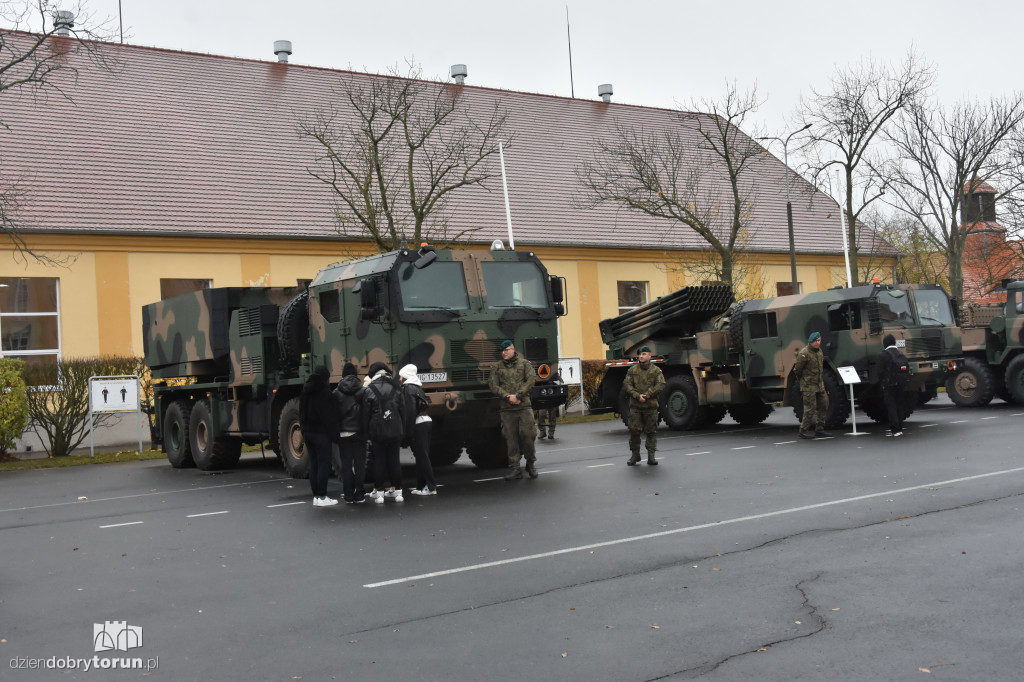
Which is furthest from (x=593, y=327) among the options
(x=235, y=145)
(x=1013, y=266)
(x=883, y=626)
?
(x=883, y=626)

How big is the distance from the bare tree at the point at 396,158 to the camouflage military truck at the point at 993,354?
463 inches

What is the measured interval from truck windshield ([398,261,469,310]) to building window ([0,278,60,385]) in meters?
14.6

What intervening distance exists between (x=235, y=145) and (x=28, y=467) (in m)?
14.1

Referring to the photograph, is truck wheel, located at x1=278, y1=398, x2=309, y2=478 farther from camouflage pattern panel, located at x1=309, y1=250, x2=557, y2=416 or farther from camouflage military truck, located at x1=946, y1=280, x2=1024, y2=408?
camouflage military truck, located at x1=946, y1=280, x2=1024, y2=408

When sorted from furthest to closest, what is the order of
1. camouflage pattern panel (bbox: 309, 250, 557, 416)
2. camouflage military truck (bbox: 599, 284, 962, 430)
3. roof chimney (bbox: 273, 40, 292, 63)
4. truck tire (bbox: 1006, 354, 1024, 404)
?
1. roof chimney (bbox: 273, 40, 292, 63)
2. truck tire (bbox: 1006, 354, 1024, 404)
3. camouflage military truck (bbox: 599, 284, 962, 430)
4. camouflage pattern panel (bbox: 309, 250, 557, 416)

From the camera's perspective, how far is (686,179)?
35219mm

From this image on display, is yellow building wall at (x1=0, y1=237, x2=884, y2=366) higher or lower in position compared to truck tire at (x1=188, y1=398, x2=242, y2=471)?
higher

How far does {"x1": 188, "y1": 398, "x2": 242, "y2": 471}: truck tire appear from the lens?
722 inches

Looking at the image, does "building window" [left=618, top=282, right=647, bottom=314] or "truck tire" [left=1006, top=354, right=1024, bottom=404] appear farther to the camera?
"building window" [left=618, top=282, right=647, bottom=314]

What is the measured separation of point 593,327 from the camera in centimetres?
3491

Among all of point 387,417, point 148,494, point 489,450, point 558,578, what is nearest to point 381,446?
point 387,417

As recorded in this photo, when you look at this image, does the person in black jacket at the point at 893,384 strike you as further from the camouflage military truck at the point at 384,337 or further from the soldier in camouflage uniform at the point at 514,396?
the soldier in camouflage uniform at the point at 514,396

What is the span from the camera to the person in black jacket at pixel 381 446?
1270cm

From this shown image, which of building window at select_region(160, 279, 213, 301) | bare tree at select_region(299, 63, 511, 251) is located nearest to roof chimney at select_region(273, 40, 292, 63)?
bare tree at select_region(299, 63, 511, 251)
